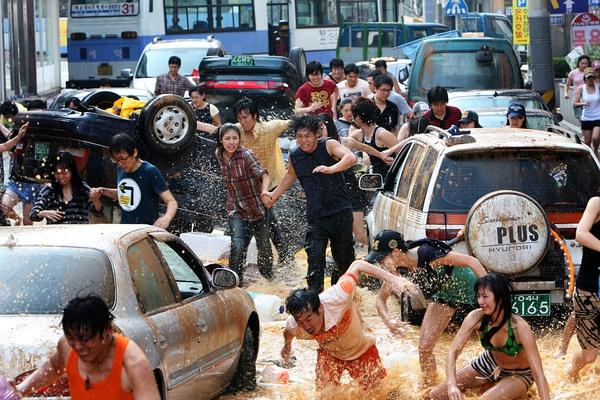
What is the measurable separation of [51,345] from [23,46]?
39576 millimetres

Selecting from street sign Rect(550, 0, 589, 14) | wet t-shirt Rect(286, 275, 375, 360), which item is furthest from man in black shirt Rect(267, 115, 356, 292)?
street sign Rect(550, 0, 589, 14)

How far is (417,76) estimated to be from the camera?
20.1 metres

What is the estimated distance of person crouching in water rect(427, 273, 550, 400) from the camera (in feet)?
24.3

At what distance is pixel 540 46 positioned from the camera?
85.3 feet

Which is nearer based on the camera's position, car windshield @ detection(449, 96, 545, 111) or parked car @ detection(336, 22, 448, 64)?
car windshield @ detection(449, 96, 545, 111)

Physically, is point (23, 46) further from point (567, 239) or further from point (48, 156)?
point (567, 239)

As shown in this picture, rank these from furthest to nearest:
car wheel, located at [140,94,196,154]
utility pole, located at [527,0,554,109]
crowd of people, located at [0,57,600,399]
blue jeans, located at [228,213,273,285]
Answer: utility pole, located at [527,0,554,109] → car wheel, located at [140,94,196,154] → blue jeans, located at [228,213,273,285] → crowd of people, located at [0,57,600,399]

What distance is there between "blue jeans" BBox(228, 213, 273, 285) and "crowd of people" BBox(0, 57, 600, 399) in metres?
0.01

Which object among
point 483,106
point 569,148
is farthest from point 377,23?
point 569,148

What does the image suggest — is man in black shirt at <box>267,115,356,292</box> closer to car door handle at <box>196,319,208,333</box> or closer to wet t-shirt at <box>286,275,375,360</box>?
wet t-shirt at <box>286,275,375,360</box>

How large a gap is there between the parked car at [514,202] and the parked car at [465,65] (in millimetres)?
9707

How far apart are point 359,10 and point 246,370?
2890 cm

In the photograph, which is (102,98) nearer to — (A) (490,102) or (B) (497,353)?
(A) (490,102)

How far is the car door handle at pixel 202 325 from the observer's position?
7430mm
